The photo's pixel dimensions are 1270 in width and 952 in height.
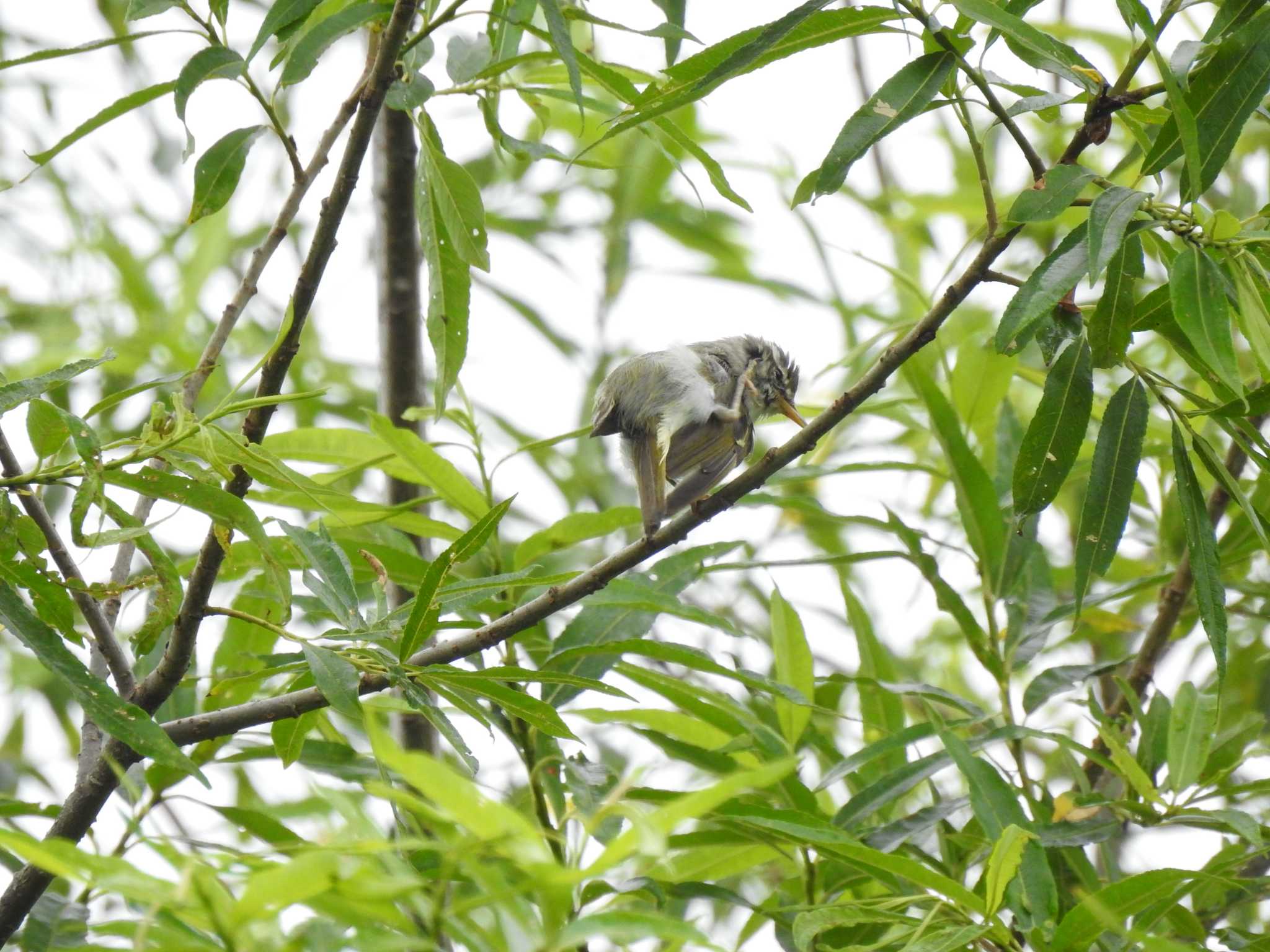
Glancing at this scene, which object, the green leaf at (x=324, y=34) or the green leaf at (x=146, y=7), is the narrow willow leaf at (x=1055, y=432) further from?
the green leaf at (x=146, y=7)

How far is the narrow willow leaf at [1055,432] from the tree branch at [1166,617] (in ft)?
2.72

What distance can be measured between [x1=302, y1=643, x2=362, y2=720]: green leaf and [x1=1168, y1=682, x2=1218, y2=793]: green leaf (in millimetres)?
1383

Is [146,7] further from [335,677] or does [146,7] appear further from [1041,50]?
[1041,50]

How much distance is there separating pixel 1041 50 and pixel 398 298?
1.65 meters

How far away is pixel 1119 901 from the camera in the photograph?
1742 millimetres

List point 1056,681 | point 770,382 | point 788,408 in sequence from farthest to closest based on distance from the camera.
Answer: point 770,382, point 788,408, point 1056,681

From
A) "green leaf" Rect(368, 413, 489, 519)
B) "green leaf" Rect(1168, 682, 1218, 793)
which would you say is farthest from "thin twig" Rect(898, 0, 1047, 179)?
"green leaf" Rect(368, 413, 489, 519)

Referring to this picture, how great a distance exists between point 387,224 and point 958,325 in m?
1.77

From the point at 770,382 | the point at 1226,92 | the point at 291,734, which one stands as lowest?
the point at 291,734

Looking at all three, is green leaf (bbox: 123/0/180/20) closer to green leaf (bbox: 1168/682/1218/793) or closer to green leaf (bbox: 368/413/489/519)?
green leaf (bbox: 368/413/489/519)

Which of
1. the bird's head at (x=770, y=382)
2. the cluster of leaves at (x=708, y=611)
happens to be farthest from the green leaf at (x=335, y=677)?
the bird's head at (x=770, y=382)

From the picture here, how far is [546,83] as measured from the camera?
Answer: 2260 mm

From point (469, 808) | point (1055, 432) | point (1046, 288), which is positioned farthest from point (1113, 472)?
point (469, 808)

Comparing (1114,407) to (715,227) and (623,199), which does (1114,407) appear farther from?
(715,227)
